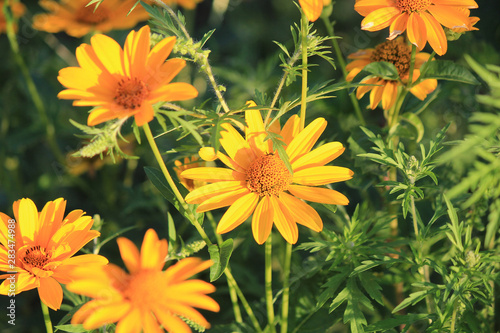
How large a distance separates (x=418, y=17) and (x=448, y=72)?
143 millimetres

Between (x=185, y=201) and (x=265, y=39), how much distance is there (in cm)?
170

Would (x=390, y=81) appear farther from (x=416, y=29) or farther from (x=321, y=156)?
(x=321, y=156)

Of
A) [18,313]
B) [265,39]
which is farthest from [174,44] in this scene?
[265,39]

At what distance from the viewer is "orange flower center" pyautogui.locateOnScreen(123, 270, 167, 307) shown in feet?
2.32

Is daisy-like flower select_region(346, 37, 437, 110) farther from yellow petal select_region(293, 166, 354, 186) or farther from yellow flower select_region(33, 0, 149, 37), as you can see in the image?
yellow flower select_region(33, 0, 149, 37)

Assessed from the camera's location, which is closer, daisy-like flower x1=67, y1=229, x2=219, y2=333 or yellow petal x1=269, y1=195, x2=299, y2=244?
daisy-like flower x1=67, y1=229, x2=219, y2=333

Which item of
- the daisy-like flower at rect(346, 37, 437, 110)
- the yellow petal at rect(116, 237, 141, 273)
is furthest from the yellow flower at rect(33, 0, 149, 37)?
the yellow petal at rect(116, 237, 141, 273)

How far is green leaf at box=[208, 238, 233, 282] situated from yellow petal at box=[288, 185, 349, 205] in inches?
6.2

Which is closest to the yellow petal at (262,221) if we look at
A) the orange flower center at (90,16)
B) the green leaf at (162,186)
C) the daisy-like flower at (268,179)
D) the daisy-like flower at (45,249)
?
the daisy-like flower at (268,179)

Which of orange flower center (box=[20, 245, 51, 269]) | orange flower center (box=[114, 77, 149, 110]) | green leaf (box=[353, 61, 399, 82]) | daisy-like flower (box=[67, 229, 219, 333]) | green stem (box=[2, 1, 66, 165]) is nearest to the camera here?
daisy-like flower (box=[67, 229, 219, 333])

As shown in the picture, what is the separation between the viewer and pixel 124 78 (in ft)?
2.90

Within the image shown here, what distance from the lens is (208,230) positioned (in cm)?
128

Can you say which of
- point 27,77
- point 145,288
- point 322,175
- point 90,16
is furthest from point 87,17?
point 145,288

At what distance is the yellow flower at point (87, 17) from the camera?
1767 mm
